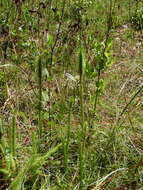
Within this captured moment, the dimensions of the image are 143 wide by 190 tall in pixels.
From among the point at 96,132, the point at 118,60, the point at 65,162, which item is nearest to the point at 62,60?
the point at 118,60

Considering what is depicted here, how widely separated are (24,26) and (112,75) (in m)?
1.18

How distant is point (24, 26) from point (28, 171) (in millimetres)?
2314

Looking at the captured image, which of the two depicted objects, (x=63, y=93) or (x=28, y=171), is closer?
(x=28, y=171)

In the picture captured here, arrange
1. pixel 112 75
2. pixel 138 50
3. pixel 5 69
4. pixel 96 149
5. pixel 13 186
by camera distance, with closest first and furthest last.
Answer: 1. pixel 13 186
2. pixel 96 149
3. pixel 5 69
4. pixel 112 75
5. pixel 138 50

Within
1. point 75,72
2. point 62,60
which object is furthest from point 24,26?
point 75,72

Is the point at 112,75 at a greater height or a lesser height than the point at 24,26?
lesser

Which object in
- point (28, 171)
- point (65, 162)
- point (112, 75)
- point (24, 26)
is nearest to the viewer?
point (28, 171)

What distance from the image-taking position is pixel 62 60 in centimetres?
297

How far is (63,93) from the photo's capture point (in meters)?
2.31

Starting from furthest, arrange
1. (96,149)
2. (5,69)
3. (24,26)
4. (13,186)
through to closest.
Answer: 1. (24,26)
2. (5,69)
3. (96,149)
4. (13,186)

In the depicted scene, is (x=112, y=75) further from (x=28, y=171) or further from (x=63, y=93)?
(x=28, y=171)

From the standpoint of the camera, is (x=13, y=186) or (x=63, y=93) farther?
(x=63, y=93)

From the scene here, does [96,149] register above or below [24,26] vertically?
below

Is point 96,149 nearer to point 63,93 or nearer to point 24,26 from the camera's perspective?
point 63,93
